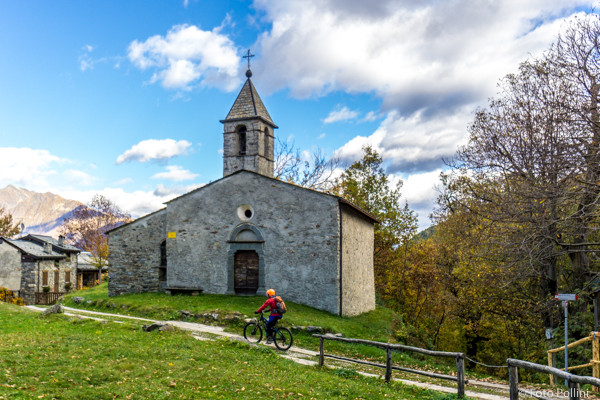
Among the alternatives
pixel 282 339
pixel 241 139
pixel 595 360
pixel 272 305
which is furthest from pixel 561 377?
pixel 241 139

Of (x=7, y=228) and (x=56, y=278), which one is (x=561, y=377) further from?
(x=7, y=228)

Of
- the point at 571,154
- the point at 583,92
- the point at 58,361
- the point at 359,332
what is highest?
the point at 583,92

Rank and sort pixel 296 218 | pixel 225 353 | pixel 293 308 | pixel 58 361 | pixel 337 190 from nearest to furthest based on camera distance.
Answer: pixel 58 361, pixel 225 353, pixel 293 308, pixel 296 218, pixel 337 190

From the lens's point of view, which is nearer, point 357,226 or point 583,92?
point 583,92

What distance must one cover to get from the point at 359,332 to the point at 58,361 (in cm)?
1049

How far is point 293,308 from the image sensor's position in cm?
1797

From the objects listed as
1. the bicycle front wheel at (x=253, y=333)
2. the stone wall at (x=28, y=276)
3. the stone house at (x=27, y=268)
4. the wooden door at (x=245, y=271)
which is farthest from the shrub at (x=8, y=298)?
the bicycle front wheel at (x=253, y=333)

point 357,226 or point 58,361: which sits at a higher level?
point 357,226

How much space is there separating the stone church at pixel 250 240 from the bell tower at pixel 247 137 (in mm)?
54

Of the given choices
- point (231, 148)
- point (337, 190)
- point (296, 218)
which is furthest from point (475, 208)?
point (337, 190)

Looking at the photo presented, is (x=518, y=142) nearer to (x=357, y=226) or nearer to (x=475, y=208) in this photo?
(x=475, y=208)

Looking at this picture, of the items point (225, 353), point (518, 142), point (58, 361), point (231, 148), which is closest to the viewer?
point (58, 361)

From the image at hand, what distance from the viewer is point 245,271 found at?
20.3 metres

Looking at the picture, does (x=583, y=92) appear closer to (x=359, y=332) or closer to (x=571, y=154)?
(x=571, y=154)
